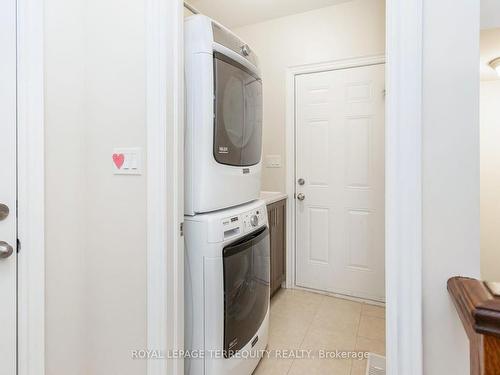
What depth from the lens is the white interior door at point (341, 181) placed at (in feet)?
8.46

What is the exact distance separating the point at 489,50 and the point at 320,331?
1.96 m

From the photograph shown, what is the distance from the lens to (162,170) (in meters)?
1.14

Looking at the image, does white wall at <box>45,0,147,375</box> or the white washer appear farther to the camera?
the white washer

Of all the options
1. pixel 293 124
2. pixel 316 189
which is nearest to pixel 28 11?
pixel 293 124

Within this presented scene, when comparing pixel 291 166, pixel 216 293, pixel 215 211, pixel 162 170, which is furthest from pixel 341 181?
pixel 162 170

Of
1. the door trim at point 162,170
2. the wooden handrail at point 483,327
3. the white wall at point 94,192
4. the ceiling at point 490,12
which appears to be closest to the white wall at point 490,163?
the ceiling at point 490,12

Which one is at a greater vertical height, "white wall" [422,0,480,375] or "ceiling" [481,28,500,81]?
"ceiling" [481,28,500,81]

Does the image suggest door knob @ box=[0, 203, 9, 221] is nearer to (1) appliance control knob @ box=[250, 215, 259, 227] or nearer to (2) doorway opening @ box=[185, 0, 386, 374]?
(1) appliance control knob @ box=[250, 215, 259, 227]

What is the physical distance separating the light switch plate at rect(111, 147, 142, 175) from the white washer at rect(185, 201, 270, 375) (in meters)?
0.32

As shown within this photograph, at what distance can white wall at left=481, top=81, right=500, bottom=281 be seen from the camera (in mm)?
1189

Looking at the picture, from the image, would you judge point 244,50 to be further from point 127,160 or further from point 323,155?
point 323,155

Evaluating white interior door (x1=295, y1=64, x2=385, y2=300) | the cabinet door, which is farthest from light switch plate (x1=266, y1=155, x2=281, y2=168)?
the cabinet door

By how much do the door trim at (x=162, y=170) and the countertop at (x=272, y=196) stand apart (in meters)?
1.37

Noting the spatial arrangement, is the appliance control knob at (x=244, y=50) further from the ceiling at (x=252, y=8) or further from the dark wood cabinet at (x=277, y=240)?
the ceiling at (x=252, y=8)
